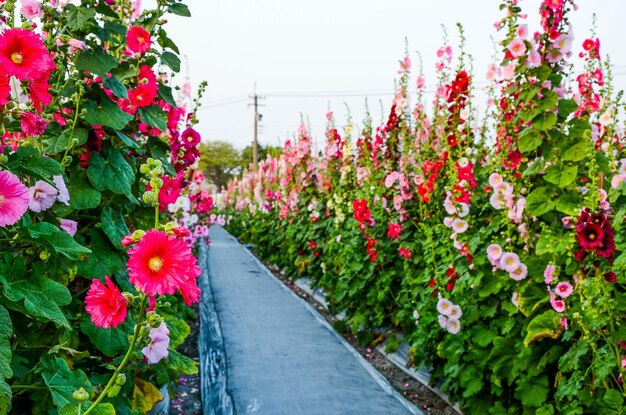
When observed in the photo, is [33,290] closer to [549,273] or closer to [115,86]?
[115,86]

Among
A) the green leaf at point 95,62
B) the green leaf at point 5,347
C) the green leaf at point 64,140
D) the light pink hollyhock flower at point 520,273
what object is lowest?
the light pink hollyhock flower at point 520,273

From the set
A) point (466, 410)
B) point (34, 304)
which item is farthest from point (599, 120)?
point (34, 304)

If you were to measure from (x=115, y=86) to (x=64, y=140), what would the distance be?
28cm

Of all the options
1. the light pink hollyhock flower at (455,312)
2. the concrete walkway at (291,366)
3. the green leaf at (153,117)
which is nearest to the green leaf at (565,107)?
the light pink hollyhock flower at (455,312)

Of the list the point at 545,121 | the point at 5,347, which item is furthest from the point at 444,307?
the point at 5,347

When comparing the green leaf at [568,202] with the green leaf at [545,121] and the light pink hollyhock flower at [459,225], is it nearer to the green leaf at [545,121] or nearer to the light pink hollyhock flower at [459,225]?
the green leaf at [545,121]

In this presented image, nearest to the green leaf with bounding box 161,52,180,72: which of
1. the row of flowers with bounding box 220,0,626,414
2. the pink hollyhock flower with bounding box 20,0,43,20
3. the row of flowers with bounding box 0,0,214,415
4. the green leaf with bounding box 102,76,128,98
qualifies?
the row of flowers with bounding box 0,0,214,415

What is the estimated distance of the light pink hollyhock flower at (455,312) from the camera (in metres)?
3.22

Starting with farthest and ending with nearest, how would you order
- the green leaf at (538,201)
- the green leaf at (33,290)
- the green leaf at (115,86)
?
the green leaf at (538,201)
the green leaf at (115,86)
the green leaf at (33,290)

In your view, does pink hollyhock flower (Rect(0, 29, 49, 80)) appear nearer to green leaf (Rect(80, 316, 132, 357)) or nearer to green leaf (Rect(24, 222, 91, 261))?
green leaf (Rect(24, 222, 91, 261))

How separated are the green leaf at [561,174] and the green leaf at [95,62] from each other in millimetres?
2063

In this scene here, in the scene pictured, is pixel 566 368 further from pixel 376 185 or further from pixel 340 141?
pixel 340 141

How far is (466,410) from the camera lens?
325 cm

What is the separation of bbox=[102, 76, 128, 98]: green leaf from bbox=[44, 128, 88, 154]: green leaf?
0.17m
